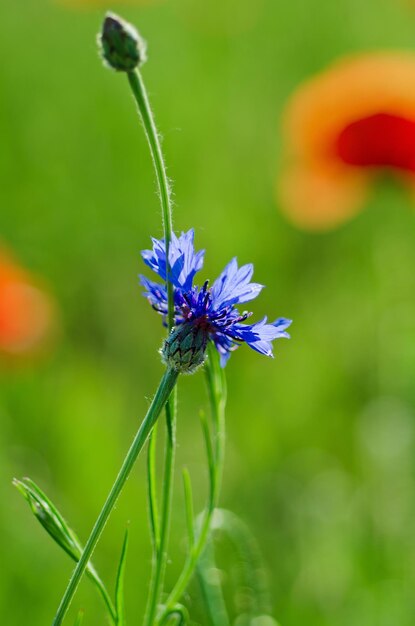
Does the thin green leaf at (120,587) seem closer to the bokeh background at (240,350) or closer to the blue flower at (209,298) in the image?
the blue flower at (209,298)

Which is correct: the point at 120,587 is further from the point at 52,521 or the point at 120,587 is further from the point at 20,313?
the point at 20,313

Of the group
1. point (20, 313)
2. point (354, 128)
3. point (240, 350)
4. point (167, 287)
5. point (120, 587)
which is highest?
point (354, 128)

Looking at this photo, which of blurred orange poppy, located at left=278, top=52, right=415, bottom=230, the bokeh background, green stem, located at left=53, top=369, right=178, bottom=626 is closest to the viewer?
green stem, located at left=53, top=369, right=178, bottom=626

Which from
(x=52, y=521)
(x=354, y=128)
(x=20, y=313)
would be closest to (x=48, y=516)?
(x=52, y=521)

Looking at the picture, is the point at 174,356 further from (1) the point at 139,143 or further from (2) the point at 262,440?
(1) the point at 139,143

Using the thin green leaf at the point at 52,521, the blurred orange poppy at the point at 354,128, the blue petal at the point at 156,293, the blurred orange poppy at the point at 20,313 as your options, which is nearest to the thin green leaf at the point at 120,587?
the thin green leaf at the point at 52,521

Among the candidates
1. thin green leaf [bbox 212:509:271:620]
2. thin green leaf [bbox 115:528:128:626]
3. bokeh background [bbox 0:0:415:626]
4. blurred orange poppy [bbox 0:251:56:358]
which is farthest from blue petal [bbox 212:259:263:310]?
blurred orange poppy [bbox 0:251:56:358]

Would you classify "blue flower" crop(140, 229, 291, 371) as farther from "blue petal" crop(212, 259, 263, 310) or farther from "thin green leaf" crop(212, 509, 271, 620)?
"thin green leaf" crop(212, 509, 271, 620)
